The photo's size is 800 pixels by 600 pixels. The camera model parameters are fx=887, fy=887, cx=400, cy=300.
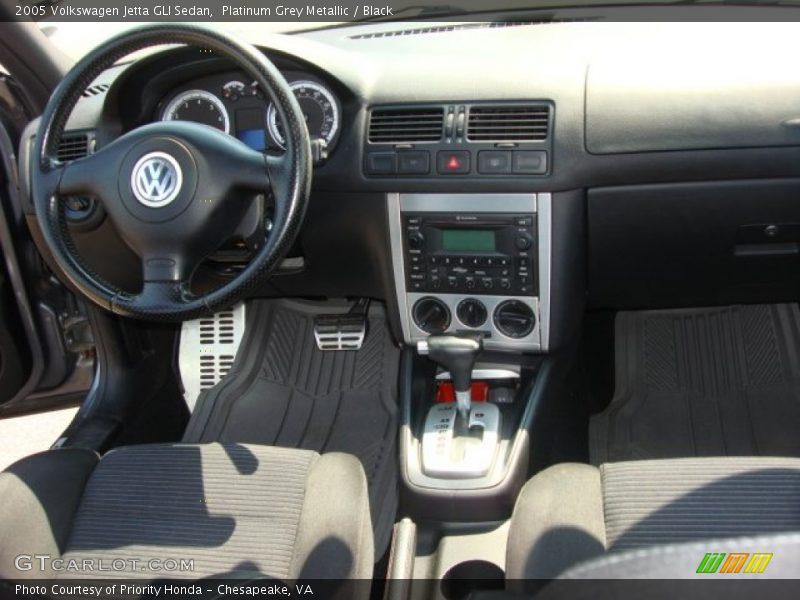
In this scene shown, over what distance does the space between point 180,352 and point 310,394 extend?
0.45m

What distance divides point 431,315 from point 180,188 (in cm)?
77

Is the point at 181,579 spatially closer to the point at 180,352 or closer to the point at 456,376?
the point at 456,376

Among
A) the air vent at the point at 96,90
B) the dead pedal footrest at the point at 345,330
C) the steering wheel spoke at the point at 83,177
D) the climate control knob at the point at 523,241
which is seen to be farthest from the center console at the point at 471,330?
the air vent at the point at 96,90

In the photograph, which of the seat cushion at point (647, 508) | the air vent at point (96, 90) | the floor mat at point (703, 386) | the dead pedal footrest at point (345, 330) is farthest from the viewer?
the dead pedal footrest at point (345, 330)

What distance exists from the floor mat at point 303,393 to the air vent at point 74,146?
818 millimetres

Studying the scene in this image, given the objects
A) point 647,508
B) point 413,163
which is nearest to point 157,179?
point 413,163

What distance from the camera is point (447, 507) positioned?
1979mm

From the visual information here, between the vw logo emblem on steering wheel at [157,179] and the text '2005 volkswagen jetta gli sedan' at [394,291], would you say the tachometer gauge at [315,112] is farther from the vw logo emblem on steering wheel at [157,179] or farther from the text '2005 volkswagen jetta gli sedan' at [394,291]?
the vw logo emblem on steering wheel at [157,179]

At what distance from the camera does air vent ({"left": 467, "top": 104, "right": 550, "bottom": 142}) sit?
1.94 m

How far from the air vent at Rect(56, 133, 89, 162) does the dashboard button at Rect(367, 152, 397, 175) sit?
702 mm

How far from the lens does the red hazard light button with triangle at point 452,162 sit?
6.46 feet

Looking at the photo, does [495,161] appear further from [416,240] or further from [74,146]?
[74,146]

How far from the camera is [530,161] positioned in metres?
1.94

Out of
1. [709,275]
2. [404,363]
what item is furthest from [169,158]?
[709,275]
